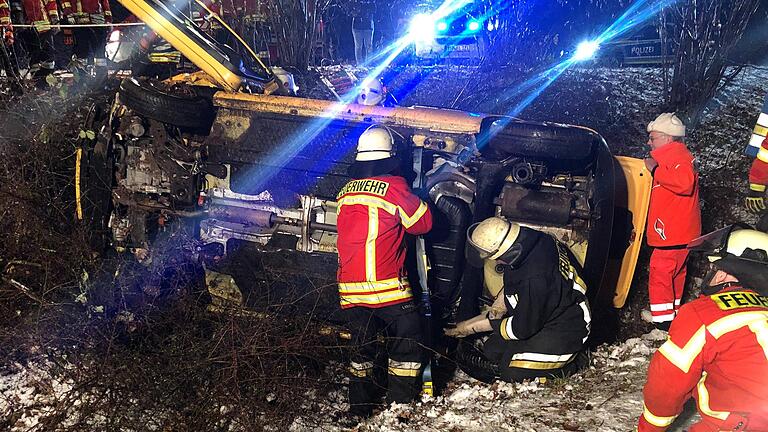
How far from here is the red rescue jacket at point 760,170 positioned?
4.66 meters

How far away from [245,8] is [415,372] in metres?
7.75

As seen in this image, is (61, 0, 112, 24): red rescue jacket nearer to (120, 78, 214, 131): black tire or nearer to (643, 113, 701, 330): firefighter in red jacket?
(120, 78, 214, 131): black tire

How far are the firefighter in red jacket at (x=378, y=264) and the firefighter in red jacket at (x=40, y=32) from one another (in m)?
8.28

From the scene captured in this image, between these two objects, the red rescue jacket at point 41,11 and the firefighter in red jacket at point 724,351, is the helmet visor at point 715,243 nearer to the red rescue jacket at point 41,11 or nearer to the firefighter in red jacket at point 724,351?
the firefighter in red jacket at point 724,351

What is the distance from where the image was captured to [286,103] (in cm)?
436

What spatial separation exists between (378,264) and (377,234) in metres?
0.19

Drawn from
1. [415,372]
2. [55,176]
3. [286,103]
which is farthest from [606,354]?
[55,176]

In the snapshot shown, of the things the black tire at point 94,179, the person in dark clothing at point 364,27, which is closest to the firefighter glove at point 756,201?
the black tire at point 94,179

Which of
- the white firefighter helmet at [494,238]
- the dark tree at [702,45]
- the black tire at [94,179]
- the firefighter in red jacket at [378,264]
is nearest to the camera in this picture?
the white firefighter helmet at [494,238]

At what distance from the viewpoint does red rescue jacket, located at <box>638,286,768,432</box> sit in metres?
2.21

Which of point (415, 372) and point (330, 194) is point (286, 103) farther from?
point (415, 372)

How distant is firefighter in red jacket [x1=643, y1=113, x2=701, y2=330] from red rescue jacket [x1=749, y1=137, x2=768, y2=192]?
0.68 m

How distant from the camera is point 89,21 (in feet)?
35.7

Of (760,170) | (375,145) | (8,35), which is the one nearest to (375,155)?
(375,145)
